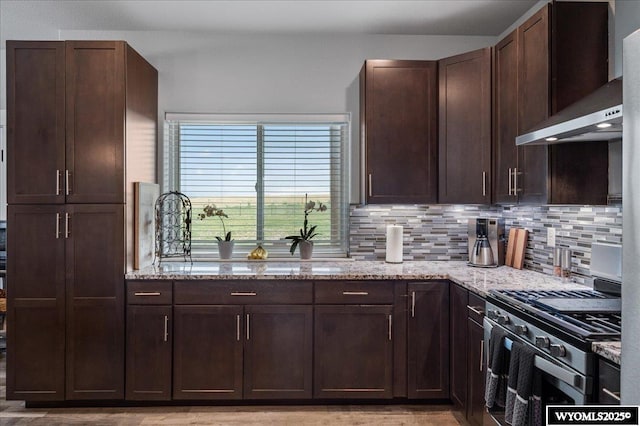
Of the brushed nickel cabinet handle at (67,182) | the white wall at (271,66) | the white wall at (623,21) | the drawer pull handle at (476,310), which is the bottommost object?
the drawer pull handle at (476,310)

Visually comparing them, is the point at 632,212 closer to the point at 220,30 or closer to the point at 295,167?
the point at 295,167

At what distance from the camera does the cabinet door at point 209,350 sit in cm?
310

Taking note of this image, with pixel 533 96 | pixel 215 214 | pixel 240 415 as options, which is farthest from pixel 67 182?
pixel 533 96

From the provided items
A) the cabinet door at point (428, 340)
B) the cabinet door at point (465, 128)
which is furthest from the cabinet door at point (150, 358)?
the cabinet door at point (465, 128)

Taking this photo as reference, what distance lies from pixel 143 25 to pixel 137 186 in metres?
1.32

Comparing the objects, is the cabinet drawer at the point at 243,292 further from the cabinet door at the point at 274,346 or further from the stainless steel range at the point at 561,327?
the stainless steel range at the point at 561,327

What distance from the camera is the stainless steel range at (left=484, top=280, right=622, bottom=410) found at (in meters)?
1.63

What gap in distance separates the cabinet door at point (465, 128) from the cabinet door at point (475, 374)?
99 centimetres

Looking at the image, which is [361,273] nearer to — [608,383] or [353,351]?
[353,351]

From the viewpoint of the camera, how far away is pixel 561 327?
5.82 ft

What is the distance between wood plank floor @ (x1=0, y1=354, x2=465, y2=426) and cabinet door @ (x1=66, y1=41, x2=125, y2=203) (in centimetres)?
136

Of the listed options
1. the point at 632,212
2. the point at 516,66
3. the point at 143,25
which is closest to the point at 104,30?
the point at 143,25

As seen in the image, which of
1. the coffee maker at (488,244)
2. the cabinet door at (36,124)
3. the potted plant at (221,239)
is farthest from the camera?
the potted plant at (221,239)

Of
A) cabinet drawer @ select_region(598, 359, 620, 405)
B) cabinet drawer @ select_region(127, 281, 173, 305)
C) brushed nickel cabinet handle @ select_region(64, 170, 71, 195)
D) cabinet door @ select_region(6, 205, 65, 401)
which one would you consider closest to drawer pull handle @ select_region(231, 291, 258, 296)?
cabinet drawer @ select_region(127, 281, 173, 305)
